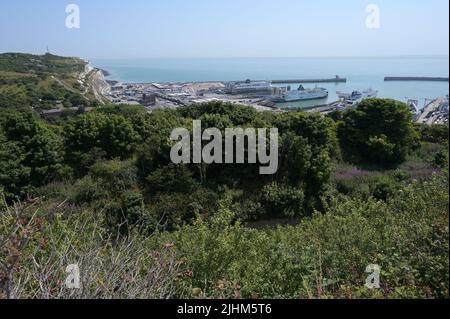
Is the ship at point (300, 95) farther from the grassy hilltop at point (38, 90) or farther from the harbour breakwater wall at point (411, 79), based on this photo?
the grassy hilltop at point (38, 90)

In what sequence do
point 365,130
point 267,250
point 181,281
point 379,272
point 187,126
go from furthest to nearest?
point 365,130 < point 187,126 < point 267,250 < point 181,281 < point 379,272

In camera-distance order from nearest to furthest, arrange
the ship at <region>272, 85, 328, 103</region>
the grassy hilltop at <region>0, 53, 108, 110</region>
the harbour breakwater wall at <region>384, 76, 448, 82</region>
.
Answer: the grassy hilltop at <region>0, 53, 108, 110</region> → the ship at <region>272, 85, 328, 103</region> → the harbour breakwater wall at <region>384, 76, 448, 82</region>

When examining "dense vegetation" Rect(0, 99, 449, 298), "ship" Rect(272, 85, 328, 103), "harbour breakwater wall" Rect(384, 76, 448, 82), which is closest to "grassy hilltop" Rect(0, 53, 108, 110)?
"dense vegetation" Rect(0, 99, 449, 298)

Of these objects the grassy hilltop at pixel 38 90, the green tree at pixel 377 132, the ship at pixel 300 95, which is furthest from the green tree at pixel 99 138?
the ship at pixel 300 95

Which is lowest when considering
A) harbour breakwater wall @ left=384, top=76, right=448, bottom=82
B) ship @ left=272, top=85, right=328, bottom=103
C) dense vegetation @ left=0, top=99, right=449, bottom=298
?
dense vegetation @ left=0, top=99, right=449, bottom=298

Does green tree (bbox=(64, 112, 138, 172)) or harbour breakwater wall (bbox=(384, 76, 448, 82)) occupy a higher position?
harbour breakwater wall (bbox=(384, 76, 448, 82))

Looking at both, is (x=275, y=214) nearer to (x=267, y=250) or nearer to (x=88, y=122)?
(x=267, y=250)

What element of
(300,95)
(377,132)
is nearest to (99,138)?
(377,132)

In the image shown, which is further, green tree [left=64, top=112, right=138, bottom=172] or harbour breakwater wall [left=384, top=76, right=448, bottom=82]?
harbour breakwater wall [left=384, top=76, right=448, bottom=82]

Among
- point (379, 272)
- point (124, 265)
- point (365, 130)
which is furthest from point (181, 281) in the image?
point (365, 130)

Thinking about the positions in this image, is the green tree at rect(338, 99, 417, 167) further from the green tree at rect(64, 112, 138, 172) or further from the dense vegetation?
the green tree at rect(64, 112, 138, 172)
